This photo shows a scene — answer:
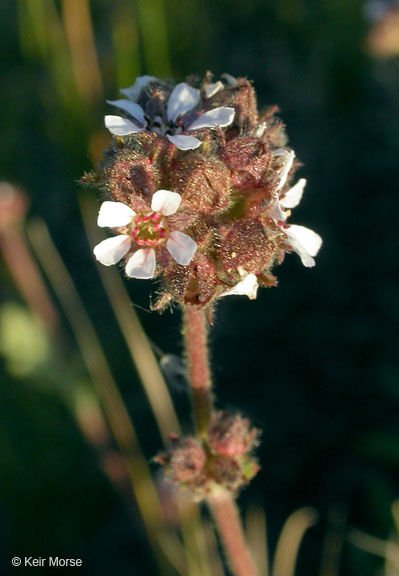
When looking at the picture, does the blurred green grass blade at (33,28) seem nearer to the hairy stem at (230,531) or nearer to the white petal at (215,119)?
the white petal at (215,119)

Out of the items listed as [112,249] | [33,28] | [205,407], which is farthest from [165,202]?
[33,28]

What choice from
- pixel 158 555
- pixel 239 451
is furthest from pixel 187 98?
pixel 158 555

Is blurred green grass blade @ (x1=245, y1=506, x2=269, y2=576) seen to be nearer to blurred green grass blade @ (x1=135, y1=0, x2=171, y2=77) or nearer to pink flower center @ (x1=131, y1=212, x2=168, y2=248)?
pink flower center @ (x1=131, y1=212, x2=168, y2=248)

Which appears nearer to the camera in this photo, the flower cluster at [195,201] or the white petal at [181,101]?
the flower cluster at [195,201]

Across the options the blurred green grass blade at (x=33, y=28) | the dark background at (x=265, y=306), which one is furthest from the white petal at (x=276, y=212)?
the blurred green grass blade at (x=33, y=28)

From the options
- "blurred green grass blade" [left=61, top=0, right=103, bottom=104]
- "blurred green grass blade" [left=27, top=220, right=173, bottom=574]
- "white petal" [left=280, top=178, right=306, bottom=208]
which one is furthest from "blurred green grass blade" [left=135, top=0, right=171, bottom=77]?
"white petal" [left=280, top=178, right=306, bottom=208]

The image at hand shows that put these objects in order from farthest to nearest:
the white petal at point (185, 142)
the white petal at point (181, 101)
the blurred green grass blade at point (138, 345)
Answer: the blurred green grass blade at point (138, 345) < the white petal at point (181, 101) < the white petal at point (185, 142)
